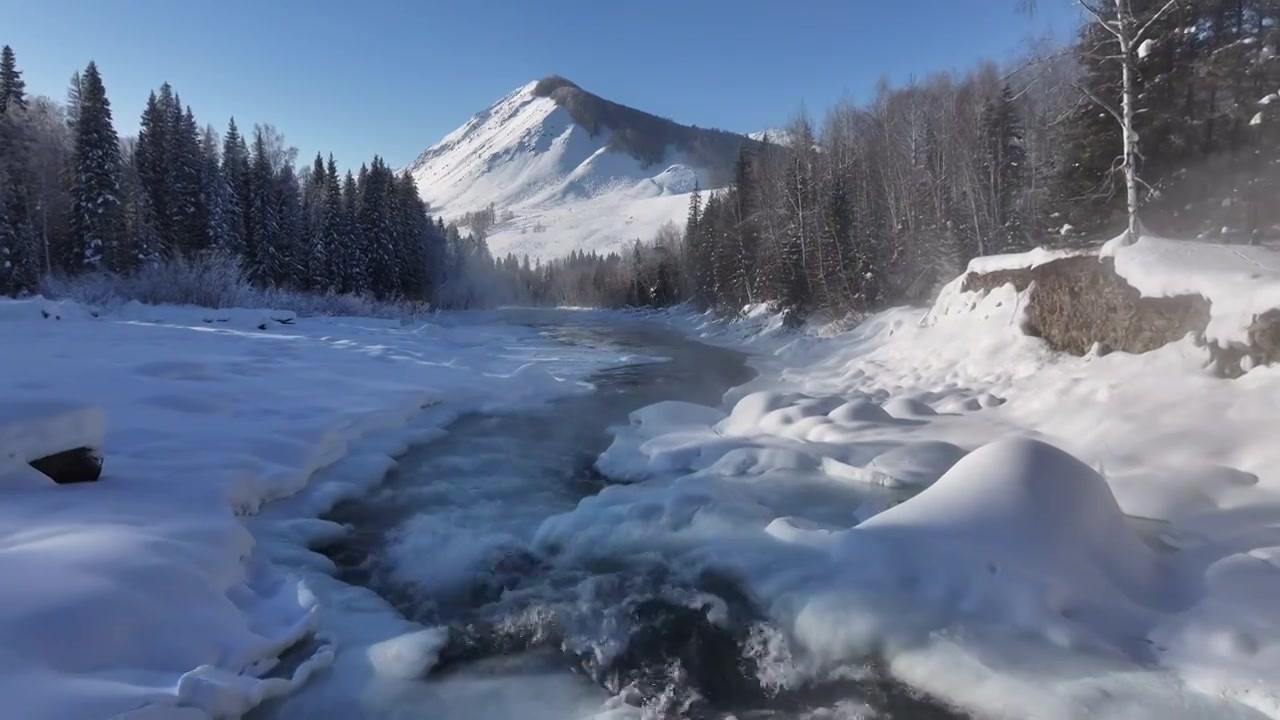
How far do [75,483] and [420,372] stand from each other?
37.1 feet

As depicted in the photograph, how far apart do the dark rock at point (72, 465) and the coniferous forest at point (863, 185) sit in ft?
49.4

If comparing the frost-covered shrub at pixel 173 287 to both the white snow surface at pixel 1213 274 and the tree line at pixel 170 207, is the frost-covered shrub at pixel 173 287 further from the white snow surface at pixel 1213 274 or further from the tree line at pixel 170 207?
the white snow surface at pixel 1213 274

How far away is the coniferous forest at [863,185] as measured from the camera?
15094mm

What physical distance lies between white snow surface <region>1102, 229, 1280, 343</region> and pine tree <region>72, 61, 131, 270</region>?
138ft

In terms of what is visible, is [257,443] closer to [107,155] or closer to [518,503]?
[518,503]

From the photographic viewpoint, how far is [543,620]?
208 inches

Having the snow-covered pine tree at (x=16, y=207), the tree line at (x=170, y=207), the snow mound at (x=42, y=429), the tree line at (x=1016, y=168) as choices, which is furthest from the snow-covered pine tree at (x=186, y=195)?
the snow mound at (x=42, y=429)

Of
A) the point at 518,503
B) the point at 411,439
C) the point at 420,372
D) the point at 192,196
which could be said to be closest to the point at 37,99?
the point at 192,196

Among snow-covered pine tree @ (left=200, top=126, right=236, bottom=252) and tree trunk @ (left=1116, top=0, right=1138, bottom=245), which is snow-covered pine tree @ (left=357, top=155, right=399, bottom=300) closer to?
snow-covered pine tree @ (left=200, top=126, right=236, bottom=252)

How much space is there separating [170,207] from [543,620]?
147 feet

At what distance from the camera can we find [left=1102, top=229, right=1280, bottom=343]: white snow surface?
26.5ft

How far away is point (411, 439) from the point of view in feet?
36.7

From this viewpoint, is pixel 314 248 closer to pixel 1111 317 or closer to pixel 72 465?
pixel 72 465

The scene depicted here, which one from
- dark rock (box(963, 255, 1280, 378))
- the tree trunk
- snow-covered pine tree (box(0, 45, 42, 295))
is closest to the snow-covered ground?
dark rock (box(963, 255, 1280, 378))
